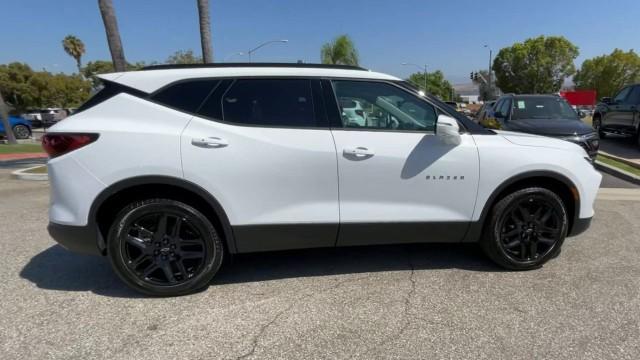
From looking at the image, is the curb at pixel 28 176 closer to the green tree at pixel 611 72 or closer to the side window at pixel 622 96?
the side window at pixel 622 96

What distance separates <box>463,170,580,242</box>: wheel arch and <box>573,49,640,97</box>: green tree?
59.0 meters

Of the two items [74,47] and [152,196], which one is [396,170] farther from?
[74,47]

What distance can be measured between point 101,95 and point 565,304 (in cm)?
390

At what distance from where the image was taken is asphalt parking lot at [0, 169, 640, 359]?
2.49 m

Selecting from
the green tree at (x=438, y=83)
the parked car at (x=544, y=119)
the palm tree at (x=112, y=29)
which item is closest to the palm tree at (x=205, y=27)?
the palm tree at (x=112, y=29)

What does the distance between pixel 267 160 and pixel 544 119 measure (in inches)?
285

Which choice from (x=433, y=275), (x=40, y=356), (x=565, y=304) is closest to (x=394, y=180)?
(x=433, y=275)

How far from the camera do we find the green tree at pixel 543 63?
5447 cm

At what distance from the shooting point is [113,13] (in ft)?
27.9

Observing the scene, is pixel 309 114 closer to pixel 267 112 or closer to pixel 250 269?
pixel 267 112

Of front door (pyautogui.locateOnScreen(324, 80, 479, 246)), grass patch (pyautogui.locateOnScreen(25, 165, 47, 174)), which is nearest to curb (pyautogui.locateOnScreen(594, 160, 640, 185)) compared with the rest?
front door (pyautogui.locateOnScreen(324, 80, 479, 246))

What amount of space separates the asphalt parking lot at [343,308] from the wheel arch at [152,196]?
53cm

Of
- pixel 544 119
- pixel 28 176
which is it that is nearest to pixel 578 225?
pixel 544 119

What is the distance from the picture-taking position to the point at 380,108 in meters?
3.22
